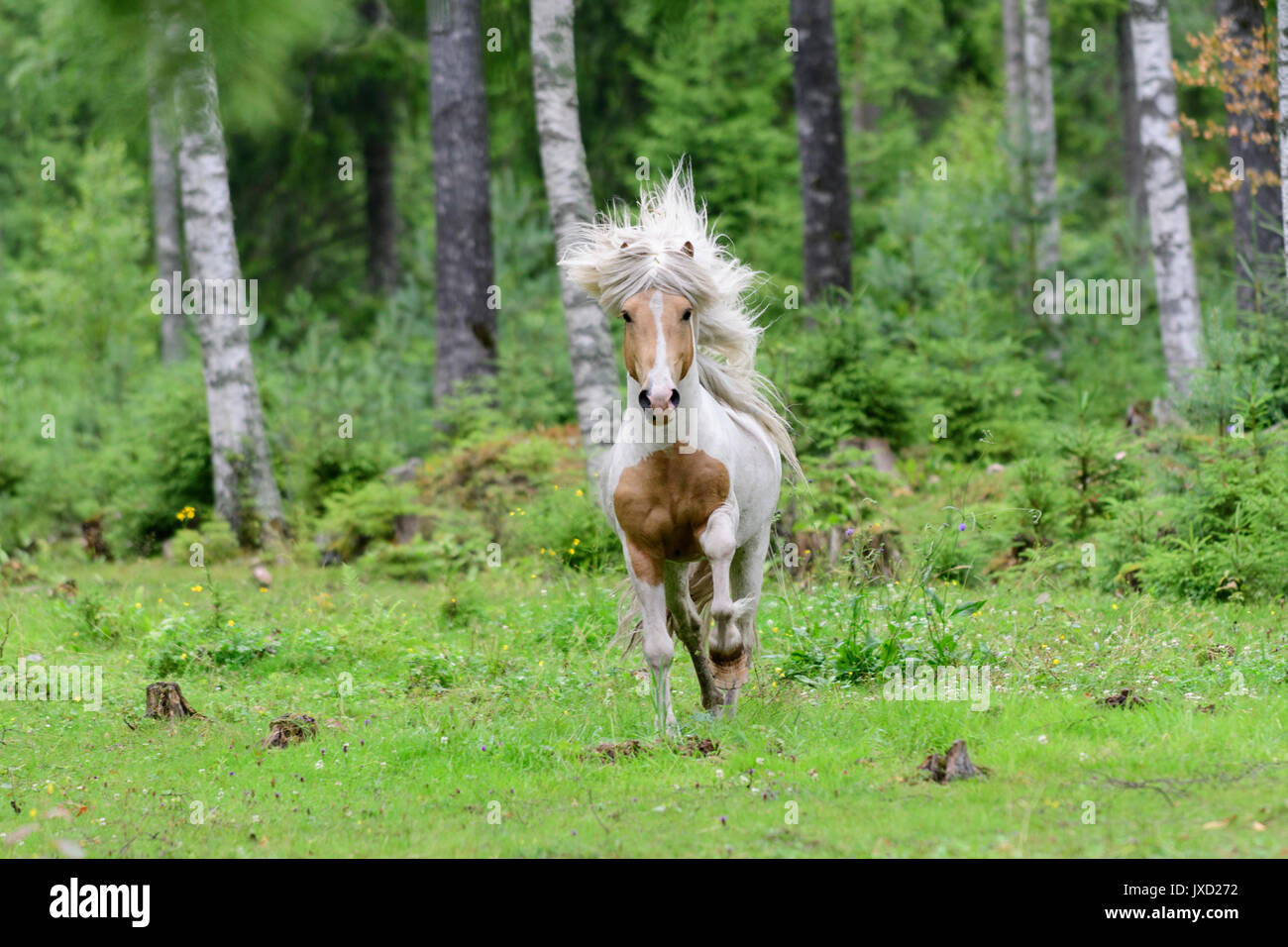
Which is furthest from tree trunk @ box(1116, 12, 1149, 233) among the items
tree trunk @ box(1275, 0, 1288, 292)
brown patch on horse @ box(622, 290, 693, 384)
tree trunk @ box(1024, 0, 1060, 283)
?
brown patch on horse @ box(622, 290, 693, 384)

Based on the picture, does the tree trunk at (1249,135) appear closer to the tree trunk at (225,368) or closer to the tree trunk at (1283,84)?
the tree trunk at (1283,84)

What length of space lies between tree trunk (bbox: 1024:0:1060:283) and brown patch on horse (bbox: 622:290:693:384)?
13.1 metres

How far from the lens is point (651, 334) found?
5.93 m

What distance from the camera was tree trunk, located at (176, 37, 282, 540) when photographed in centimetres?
1415

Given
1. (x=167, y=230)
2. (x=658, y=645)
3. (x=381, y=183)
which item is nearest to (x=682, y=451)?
(x=658, y=645)

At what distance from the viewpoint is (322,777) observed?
6.32 m

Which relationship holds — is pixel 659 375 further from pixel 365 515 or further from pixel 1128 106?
pixel 1128 106

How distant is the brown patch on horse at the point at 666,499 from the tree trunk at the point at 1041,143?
12952 mm

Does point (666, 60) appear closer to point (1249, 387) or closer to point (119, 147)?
point (119, 147)

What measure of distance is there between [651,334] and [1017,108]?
1640 cm

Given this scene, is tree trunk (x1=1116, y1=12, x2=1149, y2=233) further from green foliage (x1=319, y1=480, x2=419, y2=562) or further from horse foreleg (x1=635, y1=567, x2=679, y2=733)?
horse foreleg (x1=635, y1=567, x2=679, y2=733)

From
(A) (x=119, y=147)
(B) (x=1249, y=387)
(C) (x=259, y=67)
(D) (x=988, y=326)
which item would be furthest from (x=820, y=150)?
(A) (x=119, y=147)

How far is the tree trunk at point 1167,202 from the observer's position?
13.1 metres

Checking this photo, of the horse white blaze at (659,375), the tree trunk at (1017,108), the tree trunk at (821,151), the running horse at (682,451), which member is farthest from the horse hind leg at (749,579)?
the tree trunk at (1017,108)
